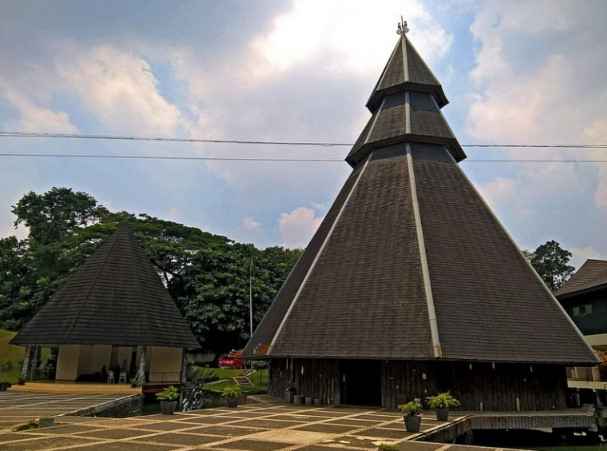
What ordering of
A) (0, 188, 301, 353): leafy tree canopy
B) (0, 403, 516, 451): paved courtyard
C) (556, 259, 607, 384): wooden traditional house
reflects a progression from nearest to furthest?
(0, 403, 516, 451): paved courtyard
(556, 259, 607, 384): wooden traditional house
(0, 188, 301, 353): leafy tree canopy

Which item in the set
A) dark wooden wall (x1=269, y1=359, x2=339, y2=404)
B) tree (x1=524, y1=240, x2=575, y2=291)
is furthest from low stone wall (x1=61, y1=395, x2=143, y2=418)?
tree (x1=524, y1=240, x2=575, y2=291)

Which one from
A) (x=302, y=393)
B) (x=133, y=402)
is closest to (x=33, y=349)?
(x=133, y=402)

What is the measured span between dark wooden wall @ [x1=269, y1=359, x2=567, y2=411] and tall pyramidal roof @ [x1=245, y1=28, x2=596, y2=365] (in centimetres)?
112

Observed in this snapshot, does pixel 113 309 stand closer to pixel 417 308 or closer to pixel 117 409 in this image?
pixel 117 409

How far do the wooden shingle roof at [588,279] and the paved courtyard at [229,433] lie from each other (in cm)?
1594

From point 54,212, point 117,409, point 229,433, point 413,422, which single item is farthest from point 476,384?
point 54,212

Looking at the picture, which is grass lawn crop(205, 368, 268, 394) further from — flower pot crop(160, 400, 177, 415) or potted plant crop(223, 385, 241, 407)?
flower pot crop(160, 400, 177, 415)

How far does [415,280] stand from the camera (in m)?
16.8

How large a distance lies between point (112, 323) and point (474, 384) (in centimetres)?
1518

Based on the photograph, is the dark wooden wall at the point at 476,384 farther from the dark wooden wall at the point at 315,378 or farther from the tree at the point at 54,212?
the tree at the point at 54,212

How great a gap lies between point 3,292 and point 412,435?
38.6 meters

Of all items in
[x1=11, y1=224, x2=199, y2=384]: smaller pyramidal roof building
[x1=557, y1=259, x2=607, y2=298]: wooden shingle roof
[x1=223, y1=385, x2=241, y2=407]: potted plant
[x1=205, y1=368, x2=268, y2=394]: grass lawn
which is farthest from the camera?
[x1=205, y1=368, x2=268, y2=394]: grass lawn

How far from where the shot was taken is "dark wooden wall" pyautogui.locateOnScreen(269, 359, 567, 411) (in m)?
15.4

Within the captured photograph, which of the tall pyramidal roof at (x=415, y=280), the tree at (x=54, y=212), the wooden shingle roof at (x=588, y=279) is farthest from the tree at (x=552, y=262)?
the tree at (x=54, y=212)
